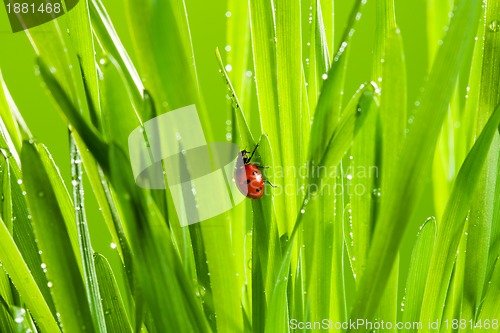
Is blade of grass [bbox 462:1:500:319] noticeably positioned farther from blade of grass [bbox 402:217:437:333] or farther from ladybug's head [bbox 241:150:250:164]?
ladybug's head [bbox 241:150:250:164]

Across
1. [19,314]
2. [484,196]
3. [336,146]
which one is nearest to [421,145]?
[336,146]

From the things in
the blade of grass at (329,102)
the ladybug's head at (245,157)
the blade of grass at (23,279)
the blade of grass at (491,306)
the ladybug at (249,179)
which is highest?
the blade of grass at (329,102)

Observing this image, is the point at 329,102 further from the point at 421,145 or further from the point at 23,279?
the point at 23,279

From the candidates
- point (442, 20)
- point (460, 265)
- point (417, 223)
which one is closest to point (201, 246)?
point (460, 265)

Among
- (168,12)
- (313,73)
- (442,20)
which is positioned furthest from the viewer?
(442,20)

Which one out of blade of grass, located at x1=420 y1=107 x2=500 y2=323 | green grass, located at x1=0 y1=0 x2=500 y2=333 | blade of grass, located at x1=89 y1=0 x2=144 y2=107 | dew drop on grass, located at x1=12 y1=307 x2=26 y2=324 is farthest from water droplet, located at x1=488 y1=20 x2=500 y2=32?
dew drop on grass, located at x1=12 y1=307 x2=26 y2=324

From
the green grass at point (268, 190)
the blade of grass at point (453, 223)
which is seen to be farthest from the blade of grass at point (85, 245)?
the blade of grass at point (453, 223)

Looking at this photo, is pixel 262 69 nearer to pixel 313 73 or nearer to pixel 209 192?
pixel 313 73

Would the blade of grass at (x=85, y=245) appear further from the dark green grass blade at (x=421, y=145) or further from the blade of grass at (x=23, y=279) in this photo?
the dark green grass blade at (x=421, y=145)
